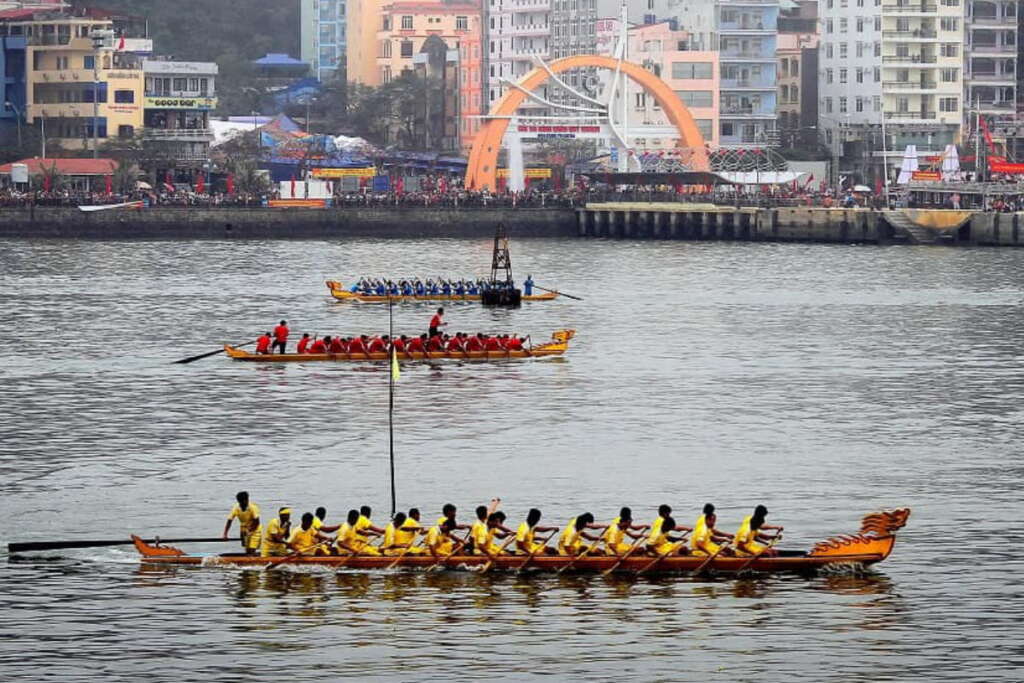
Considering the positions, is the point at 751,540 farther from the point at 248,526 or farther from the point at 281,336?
the point at 281,336

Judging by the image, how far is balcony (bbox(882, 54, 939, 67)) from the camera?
6112 inches

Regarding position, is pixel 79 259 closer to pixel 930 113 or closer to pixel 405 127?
pixel 405 127

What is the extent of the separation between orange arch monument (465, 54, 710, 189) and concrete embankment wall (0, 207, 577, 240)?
6954 mm

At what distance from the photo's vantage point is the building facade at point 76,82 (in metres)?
145

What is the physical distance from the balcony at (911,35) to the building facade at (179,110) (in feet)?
159

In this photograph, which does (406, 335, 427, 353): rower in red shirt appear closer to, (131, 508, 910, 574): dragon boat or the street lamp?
(131, 508, 910, 574): dragon boat

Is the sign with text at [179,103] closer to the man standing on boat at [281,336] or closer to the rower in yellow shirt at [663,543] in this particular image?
the man standing on boat at [281,336]

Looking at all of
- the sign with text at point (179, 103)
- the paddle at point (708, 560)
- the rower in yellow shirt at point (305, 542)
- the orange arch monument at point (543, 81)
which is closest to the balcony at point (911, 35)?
the orange arch monument at point (543, 81)

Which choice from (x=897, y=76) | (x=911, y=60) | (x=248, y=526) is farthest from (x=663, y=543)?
(x=911, y=60)

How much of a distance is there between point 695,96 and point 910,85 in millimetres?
15543

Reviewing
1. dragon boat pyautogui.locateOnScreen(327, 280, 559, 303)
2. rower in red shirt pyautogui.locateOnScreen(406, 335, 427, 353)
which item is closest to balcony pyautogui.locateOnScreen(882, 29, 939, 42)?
dragon boat pyautogui.locateOnScreen(327, 280, 559, 303)

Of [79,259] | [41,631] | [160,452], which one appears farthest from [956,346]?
[79,259]

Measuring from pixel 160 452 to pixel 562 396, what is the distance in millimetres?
15091

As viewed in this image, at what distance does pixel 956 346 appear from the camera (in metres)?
78.4
